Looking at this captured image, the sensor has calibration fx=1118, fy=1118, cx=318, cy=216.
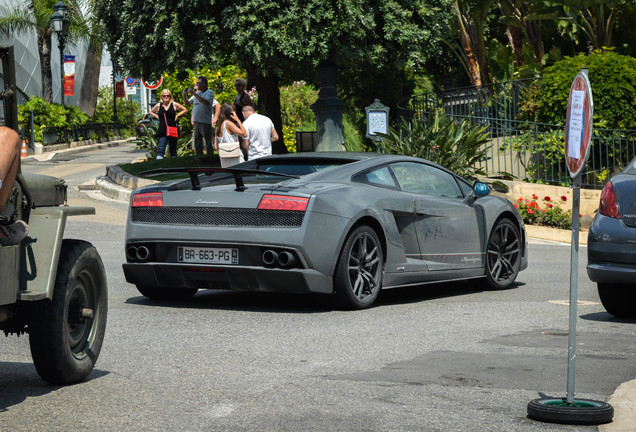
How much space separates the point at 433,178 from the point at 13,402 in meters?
5.72

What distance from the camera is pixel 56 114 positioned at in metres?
39.5

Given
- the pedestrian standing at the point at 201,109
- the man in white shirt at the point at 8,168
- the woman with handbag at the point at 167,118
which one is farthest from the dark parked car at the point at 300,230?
the woman with handbag at the point at 167,118

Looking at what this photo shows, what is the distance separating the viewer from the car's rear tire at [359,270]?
8.82 m

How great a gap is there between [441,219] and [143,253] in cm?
273

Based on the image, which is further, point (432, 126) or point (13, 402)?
point (432, 126)

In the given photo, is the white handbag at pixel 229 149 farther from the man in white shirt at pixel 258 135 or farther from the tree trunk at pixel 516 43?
the tree trunk at pixel 516 43

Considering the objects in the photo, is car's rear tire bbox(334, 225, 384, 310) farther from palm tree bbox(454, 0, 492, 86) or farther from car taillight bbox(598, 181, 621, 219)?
palm tree bbox(454, 0, 492, 86)

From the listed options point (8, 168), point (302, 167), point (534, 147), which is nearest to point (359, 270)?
point (302, 167)

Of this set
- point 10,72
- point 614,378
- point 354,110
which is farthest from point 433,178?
point 354,110

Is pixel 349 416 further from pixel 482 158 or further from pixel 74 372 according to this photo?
pixel 482 158

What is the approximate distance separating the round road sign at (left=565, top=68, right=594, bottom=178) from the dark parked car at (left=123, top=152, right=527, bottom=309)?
126 inches

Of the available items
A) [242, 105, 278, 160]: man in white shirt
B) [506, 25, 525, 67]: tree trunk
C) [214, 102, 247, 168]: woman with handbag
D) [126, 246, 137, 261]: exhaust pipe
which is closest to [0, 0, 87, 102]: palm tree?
[506, 25, 525, 67]: tree trunk

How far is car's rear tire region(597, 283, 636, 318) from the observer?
8.88m

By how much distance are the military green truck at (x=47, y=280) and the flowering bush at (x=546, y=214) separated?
13434 mm
